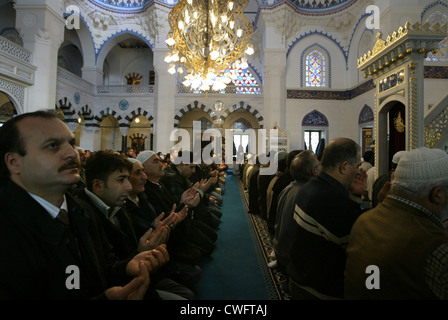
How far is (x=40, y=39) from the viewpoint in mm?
7219

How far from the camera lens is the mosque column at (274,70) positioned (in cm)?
1040

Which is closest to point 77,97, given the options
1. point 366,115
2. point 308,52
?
point 308,52

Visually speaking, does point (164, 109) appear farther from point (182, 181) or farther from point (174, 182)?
point (174, 182)

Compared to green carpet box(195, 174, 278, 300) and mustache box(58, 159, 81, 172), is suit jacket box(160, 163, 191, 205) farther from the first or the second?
mustache box(58, 159, 81, 172)

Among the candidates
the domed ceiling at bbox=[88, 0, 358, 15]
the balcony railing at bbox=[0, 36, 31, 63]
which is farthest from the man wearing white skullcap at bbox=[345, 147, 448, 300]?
the domed ceiling at bbox=[88, 0, 358, 15]

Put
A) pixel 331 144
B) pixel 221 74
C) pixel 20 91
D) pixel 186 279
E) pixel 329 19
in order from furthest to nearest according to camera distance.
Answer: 1. pixel 329 19
2. pixel 20 91
3. pixel 221 74
4. pixel 186 279
5. pixel 331 144

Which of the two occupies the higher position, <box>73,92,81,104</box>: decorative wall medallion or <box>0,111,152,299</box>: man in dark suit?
<box>73,92,81,104</box>: decorative wall medallion

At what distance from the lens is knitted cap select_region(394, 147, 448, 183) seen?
37.2 inches

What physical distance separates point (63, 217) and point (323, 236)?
1.09 m

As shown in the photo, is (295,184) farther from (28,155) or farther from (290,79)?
(290,79)

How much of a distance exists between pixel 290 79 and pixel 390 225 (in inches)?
420

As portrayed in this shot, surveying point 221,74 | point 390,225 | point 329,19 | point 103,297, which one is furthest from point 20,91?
point 329,19

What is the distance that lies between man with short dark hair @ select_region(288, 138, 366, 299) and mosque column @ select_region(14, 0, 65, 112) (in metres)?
7.81

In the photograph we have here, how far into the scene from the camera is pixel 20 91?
6.74m
